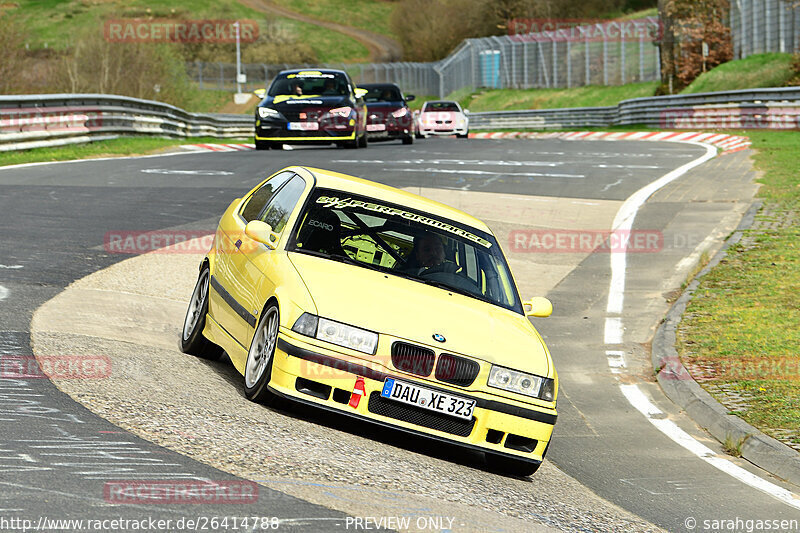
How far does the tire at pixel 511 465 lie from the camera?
22.6 ft

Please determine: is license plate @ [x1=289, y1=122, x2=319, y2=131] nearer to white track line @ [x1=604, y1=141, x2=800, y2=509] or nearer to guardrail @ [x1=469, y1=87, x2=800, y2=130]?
white track line @ [x1=604, y1=141, x2=800, y2=509]

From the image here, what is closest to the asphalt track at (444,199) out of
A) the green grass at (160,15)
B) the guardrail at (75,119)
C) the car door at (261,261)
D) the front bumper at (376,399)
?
the front bumper at (376,399)

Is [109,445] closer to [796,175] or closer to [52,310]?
[52,310]

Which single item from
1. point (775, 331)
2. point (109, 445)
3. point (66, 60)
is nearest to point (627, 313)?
point (775, 331)

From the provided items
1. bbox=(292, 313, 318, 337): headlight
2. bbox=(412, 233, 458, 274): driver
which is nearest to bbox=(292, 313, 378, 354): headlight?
bbox=(292, 313, 318, 337): headlight

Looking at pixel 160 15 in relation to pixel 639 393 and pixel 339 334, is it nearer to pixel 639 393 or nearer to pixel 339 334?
pixel 639 393

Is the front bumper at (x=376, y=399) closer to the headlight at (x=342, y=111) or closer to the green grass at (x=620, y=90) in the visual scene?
the headlight at (x=342, y=111)

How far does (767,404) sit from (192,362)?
4496 mm

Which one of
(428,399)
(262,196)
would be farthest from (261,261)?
(428,399)

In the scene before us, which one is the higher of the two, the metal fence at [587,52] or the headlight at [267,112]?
the metal fence at [587,52]

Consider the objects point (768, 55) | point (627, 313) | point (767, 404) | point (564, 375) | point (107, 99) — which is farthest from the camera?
point (768, 55)

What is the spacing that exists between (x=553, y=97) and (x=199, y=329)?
184 feet

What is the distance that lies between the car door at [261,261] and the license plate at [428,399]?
1045mm

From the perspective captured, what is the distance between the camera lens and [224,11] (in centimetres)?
12850
